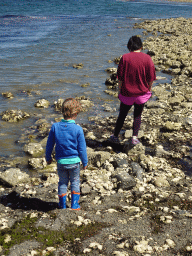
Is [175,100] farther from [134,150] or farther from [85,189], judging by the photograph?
[85,189]

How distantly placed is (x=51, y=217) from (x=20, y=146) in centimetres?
385

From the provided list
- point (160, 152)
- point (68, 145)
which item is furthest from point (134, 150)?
point (68, 145)

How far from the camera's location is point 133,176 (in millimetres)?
5582

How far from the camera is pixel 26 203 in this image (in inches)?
189

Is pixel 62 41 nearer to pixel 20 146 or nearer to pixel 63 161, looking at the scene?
pixel 20 146

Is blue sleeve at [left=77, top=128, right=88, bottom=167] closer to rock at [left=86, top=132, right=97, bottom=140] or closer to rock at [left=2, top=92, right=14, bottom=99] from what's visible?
rock at [left=86, top=132, right=97, bottom=140]

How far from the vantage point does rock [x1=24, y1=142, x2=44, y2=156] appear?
707cm

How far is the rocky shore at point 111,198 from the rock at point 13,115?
77cm

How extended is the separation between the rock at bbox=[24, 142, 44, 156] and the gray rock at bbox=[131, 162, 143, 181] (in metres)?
2.73

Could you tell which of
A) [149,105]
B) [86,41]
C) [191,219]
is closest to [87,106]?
[149,105]

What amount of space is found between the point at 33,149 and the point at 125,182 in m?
3.05

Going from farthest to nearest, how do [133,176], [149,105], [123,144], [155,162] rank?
1. [149,105]
2. [123,144]
3. [155,162]
4. [133,176]

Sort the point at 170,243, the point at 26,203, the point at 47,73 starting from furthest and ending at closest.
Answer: the point at 47,73 → the point at 26,203 → the point at 170,243

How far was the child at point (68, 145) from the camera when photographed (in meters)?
4.04
